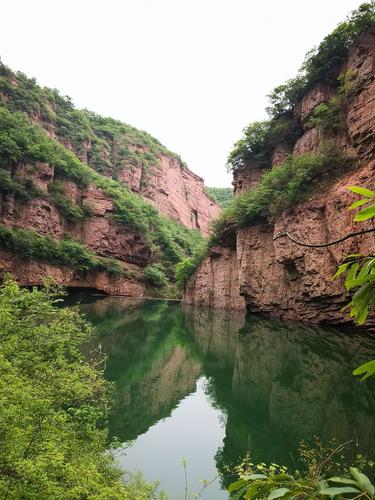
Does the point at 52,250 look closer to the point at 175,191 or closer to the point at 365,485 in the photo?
the point at 365,485

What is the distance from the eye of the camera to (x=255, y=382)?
33.4 ft

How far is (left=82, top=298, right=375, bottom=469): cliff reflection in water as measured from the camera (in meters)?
6.62

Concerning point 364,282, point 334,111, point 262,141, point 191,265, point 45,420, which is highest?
point 262,141

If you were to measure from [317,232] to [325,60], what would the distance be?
1104 centimetres

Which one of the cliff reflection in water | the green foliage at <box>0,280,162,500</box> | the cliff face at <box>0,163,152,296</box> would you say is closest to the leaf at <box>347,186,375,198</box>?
the green foliage at <box>0,280,162,500</box>

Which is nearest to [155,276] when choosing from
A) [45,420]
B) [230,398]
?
[230,398]

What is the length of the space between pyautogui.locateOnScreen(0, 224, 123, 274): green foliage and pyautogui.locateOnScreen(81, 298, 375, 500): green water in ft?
48.0

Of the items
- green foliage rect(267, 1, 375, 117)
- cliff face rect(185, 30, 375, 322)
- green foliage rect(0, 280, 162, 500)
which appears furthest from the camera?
green foliage rect(267, 1, 375, 117)

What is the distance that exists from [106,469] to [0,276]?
2484 centimetres

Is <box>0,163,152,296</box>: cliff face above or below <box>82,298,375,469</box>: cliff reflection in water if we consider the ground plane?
above

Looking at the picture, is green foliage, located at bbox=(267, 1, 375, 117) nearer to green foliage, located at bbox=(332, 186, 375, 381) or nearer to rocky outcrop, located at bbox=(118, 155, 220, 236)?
green foliage, located at bbox=(332, 186, 375, 381)

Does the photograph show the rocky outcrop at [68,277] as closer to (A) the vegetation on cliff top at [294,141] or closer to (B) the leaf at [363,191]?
(A) the vegetation on cliff top at [294,141]

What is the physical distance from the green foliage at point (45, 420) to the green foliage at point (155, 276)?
3403 cm

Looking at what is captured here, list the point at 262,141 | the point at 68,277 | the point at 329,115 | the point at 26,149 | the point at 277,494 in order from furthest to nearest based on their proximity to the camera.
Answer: the point at 68,277
the point at 26,149
the point at 262,141
the point at 329,115
the point at 277,494
